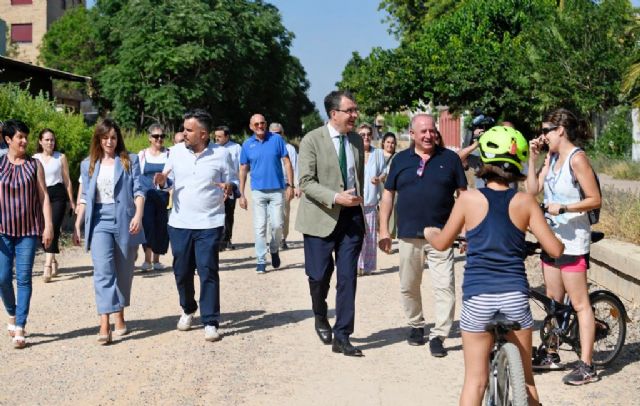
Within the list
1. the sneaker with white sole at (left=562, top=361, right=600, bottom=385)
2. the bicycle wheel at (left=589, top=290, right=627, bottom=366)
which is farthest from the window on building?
the sneaker with white sole at (left=562, top=361, right=600, bottom=385)

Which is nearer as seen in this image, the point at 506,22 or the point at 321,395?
the point at 321,395

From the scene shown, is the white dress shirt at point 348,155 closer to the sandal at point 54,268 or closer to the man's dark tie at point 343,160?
the man's dark tie at point 343,160

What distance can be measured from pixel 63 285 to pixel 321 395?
6.00m

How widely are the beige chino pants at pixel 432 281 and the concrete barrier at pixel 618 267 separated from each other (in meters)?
2.26

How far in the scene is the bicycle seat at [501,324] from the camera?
466 centimetres

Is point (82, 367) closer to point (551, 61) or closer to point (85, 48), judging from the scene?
point (551, 61)

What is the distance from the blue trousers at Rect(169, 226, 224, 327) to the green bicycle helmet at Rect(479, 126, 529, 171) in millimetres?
4041

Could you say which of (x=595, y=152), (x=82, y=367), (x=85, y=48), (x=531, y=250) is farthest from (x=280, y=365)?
(x=85, y=48)

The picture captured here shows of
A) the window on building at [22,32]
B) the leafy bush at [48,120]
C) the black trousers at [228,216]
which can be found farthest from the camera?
the window on building at [22,32]

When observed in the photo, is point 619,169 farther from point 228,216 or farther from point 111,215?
point 111,215

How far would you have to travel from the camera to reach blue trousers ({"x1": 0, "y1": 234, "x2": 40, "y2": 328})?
816cm

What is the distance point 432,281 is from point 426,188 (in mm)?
771

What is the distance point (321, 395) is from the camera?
644cm

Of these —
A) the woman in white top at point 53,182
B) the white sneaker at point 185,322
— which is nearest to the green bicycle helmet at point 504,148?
the white sneaker at point 185,322
